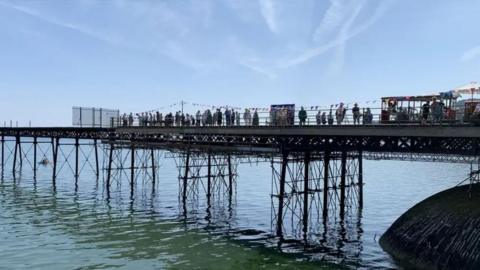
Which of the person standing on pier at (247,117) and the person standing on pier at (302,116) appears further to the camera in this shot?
the person standing on pier at (247,117)

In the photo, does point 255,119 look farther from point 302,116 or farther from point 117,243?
point 117,243

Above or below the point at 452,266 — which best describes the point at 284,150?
above

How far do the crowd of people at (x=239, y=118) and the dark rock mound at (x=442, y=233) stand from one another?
5394 mm

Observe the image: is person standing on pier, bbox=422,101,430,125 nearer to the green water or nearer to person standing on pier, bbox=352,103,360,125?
person standing on pier, bbox=352,103,360,125

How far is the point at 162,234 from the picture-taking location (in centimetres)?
2912

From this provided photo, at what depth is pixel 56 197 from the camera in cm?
4400

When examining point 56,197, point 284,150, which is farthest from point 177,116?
point 284,150

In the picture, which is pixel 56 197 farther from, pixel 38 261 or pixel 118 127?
pixel 38 261

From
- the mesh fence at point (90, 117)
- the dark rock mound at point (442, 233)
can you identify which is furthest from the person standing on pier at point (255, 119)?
the mesh fence at point (90, 117)

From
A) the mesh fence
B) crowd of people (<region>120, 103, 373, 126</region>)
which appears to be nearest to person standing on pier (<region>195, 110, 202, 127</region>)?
crowd of people (<region>120, 103, 373, 126</region>)

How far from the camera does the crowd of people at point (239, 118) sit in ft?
89.4

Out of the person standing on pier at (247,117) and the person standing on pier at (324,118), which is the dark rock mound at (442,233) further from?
the person standing on pier at (247,117)

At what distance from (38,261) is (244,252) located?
9.36 meters

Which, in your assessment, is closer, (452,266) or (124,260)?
(452,266)
